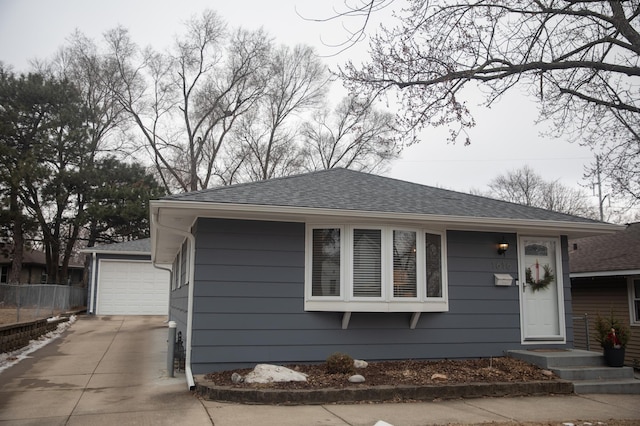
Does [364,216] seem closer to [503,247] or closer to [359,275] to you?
[359,275]

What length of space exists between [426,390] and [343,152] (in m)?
24.5

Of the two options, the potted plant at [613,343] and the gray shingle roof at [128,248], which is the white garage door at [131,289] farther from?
the potted plant at [613,343]

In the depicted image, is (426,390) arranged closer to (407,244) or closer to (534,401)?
(534,401)

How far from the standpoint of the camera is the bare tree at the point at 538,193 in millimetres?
37375

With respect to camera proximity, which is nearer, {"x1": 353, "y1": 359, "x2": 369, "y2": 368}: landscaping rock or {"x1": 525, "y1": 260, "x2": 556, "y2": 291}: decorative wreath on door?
{"x1": 353, "y1": 359, "x2": 369, "y2": 368}: landscaping rock

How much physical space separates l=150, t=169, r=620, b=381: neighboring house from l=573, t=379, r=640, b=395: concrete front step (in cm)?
147

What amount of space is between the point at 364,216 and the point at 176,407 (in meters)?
3.64

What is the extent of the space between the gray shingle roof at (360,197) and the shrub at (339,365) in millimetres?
2114

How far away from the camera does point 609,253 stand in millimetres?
14188

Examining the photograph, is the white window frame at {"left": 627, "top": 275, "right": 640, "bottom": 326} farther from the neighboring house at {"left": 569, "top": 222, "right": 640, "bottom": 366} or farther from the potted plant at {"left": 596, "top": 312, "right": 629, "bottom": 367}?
the potted plant at {"left": 596, "top": 312, "right": 629, "bottom": 367}

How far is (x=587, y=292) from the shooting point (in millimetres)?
14289

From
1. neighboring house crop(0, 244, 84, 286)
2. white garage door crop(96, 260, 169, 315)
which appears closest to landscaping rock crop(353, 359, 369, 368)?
white garage door crop(96, 260, 169, 315)

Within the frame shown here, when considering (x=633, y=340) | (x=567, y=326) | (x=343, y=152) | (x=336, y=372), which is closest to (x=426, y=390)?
(x=336, y=372)

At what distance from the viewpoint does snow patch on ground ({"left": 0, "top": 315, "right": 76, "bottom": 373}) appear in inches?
353
